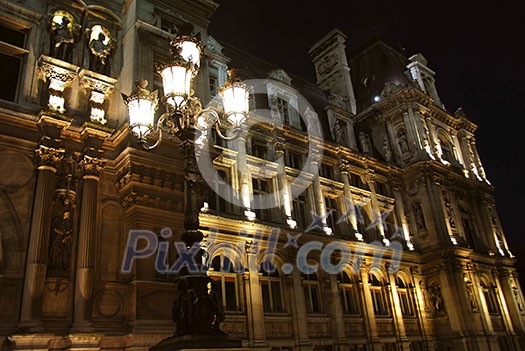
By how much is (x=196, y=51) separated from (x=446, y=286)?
2444 cm

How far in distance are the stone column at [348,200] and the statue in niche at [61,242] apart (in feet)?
57.6

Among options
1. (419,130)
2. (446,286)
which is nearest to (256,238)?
(446,286)

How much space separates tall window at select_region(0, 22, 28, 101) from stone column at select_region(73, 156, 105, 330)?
329 cm

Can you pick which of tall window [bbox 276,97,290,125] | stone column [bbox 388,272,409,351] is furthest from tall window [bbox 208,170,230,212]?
stone column [bbox 388,272,409,351]

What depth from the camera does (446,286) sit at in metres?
28.9

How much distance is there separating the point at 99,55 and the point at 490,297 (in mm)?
30221

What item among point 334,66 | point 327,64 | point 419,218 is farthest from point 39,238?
point 327,64

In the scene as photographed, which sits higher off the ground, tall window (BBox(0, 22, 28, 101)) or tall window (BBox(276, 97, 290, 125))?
tall window (BBox(276, 97, 290, 125))

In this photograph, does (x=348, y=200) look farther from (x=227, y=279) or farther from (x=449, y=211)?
(x=227, y=279)

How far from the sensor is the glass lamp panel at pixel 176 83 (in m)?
9.77

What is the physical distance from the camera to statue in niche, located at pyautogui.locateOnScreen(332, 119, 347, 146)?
29.3 m

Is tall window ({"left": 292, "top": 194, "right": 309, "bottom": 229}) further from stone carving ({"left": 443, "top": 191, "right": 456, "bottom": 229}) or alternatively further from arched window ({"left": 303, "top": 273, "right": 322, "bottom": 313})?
stone carving ({"left": 443, "top": 191, "right": 456, "bottom": 229})

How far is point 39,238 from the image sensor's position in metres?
12.0

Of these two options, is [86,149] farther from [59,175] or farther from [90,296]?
[90,296]
